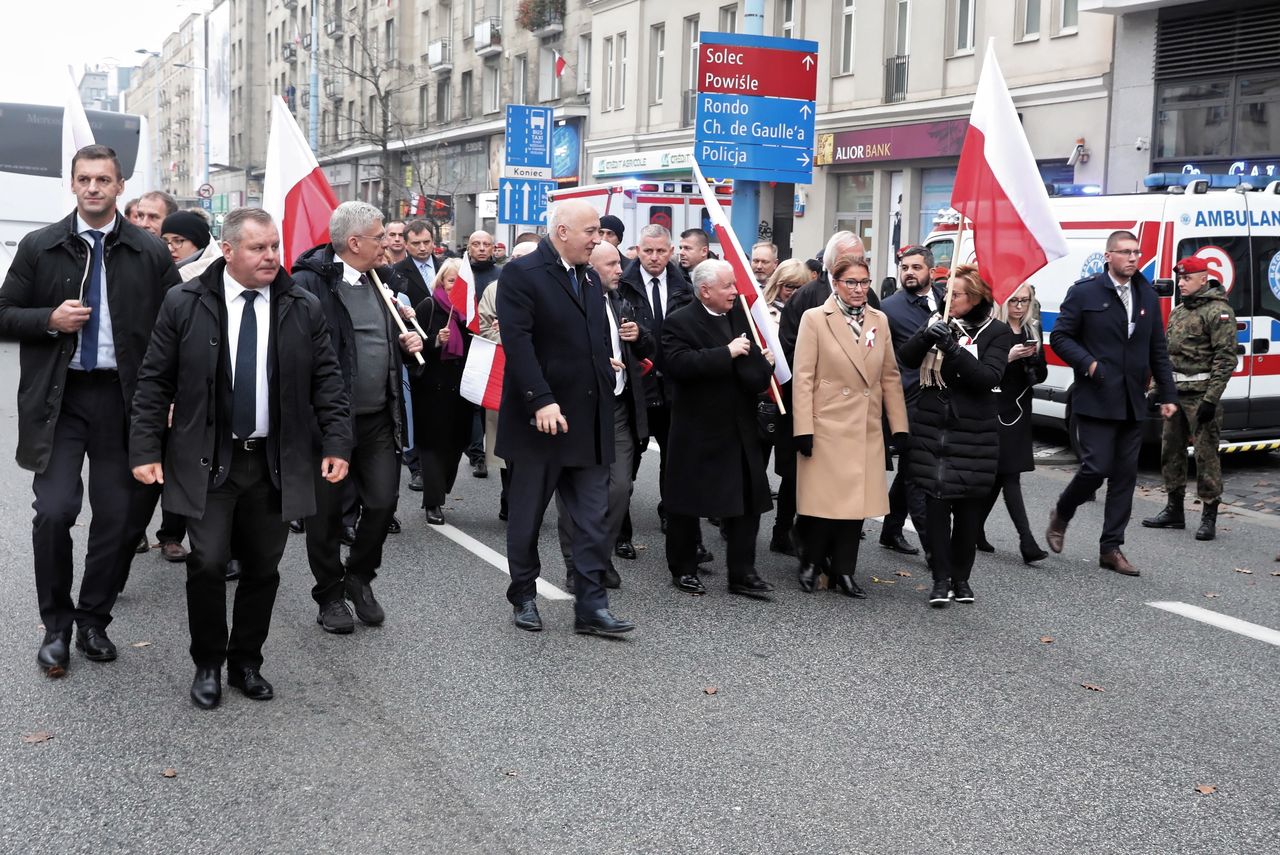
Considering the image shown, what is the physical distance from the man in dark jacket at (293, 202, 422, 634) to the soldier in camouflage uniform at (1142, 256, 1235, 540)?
569cm

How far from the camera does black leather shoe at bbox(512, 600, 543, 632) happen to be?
670 centimetres

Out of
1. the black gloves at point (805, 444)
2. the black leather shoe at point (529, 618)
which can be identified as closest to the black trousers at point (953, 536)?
the black gloves at point (805, 444)

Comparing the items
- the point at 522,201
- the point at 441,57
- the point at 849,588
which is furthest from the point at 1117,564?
the point at 441,57

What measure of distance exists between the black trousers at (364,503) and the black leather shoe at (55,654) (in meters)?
1.10

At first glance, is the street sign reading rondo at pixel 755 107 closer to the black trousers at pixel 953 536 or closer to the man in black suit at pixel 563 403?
the black trousers at pixel 953 536

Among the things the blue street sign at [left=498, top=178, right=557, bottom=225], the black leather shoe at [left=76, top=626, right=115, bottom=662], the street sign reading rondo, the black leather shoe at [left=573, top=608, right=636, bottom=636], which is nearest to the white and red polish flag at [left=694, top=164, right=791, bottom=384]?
the black leather shoe at [left=573, top=608, right=636, bottom=636]

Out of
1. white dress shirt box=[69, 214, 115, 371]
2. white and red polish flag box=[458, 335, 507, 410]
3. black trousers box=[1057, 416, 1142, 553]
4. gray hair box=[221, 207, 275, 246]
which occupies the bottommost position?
black trousers box=[1057, 416, 1142, 553]

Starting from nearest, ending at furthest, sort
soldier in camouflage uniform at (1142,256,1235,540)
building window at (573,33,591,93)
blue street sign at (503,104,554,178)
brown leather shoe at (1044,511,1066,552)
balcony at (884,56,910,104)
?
brown leather shoe at (1044,511,1066,552), soldier in camouflage uniform at (1142,256,1235,540), blue street sign at (503,104,554,178), balcony at (884,56,910,104), building window at (573,33,591,93)

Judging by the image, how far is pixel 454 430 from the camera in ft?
31.8

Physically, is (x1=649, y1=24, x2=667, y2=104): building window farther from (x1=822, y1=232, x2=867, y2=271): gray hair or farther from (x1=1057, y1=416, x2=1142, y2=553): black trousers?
(x1=822, y1=232, x2=867, y2=271): gray hair

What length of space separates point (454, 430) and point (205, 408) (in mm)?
4477

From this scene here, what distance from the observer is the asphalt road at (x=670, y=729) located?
434 cm

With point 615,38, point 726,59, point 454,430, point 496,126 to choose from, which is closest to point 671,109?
point 615,38

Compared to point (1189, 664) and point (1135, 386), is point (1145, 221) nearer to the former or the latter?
point (1135, 386)
